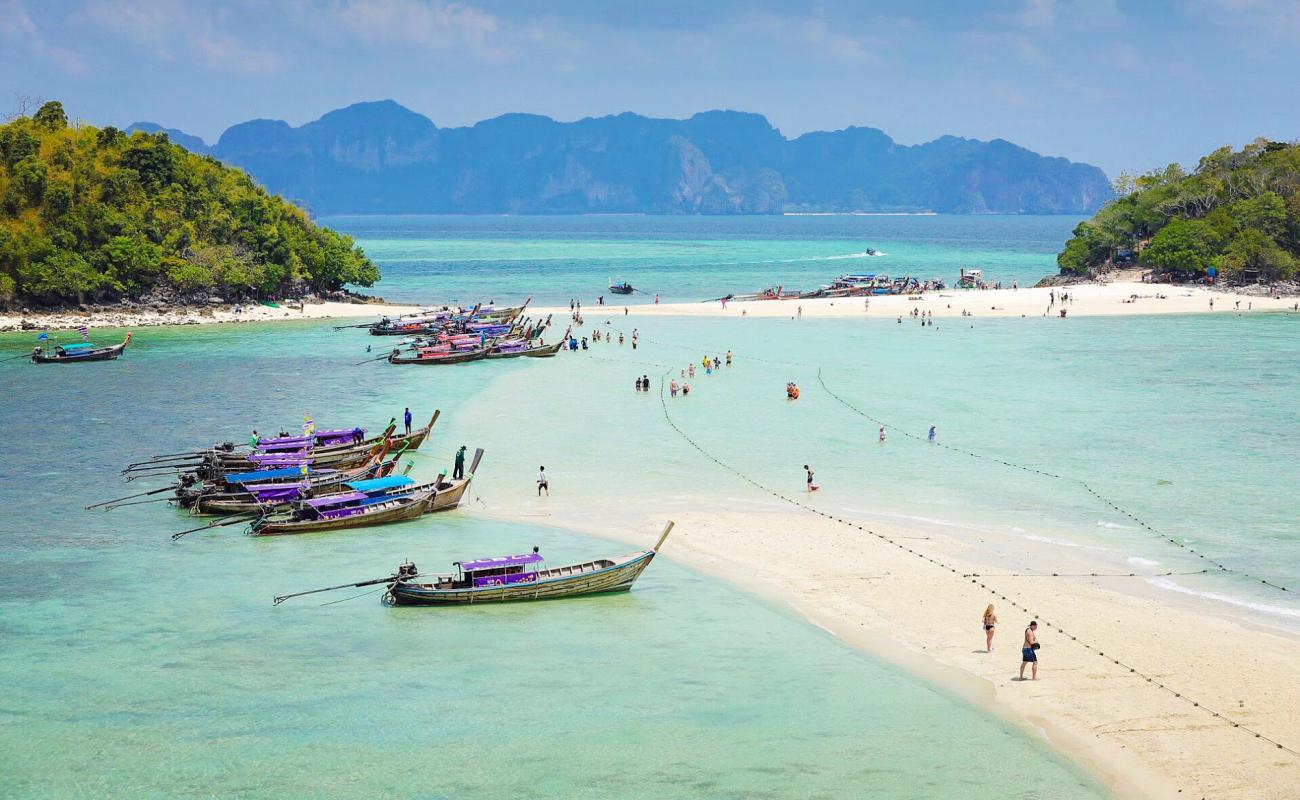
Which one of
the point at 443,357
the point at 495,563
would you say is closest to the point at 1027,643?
the point at 495,563

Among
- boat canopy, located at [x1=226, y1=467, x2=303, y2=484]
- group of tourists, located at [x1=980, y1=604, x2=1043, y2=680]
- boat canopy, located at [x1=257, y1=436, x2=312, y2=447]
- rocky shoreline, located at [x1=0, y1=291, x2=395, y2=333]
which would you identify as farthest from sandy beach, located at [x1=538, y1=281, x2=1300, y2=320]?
group of tourists, located at [x1=980, y1=604, x2=1043, y2=680]

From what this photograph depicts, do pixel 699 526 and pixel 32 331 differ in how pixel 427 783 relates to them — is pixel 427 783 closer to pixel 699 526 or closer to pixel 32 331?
pixel 699 526

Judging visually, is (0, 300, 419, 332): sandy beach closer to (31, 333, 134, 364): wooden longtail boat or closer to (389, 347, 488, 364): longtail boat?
(31, 333, 134, 364): wooden longtail boat

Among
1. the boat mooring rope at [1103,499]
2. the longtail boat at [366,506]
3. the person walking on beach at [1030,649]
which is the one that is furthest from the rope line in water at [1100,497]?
the longtail boat at [366,506]

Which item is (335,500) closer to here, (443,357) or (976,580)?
(976,580)

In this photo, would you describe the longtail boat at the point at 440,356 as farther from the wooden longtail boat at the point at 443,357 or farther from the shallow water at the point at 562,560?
the shallow water at the point at 562,560

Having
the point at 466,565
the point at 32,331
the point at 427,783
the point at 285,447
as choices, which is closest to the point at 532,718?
the point at 427,783
